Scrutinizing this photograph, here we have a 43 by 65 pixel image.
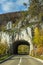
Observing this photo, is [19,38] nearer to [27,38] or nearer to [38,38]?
[27,38]

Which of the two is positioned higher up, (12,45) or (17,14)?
(17,14)

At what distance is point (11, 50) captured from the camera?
81.9m

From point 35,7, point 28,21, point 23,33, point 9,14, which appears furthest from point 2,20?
point 35,7

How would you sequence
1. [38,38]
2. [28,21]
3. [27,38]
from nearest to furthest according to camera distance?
[38,38]
[27,38]
[28,21]

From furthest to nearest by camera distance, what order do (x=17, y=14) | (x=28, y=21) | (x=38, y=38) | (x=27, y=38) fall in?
(x=17, y=14) < (x=28, y=21) < (x=27, y=38) < (x=38, y=38)

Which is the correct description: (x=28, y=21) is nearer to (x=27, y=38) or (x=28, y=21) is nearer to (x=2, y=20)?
(x=27, y=38)

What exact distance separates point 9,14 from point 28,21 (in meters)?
35.0

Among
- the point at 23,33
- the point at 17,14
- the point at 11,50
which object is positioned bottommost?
the point at 11,50

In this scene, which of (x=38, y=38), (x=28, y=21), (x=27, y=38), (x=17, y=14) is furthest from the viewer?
(x=17, y=14)

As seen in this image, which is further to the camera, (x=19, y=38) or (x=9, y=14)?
(x=9, y=14)

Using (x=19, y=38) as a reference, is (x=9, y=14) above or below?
above

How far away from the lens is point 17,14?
118 m

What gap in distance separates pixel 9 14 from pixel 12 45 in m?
43.1

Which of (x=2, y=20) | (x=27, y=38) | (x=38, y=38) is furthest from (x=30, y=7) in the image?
(x=2, y=20)
